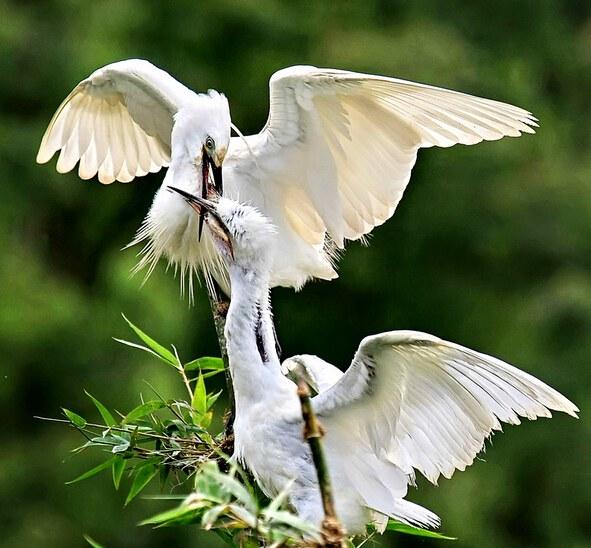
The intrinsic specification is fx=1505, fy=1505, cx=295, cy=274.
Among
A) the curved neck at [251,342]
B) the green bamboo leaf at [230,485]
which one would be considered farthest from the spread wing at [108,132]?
the green bamboo leaf at [230,485]

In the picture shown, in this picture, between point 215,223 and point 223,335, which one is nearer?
point 215,223

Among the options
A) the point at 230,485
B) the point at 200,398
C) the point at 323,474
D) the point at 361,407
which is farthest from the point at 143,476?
the point at 323,474

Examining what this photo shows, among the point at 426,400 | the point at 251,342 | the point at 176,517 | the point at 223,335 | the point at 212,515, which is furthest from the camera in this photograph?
the point at 223,335

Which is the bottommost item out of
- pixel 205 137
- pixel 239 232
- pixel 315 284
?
pixel 315 284

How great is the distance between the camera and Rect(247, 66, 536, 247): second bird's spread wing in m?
2.39

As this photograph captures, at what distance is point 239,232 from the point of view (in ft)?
7.02

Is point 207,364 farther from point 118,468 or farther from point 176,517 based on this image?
point 176,517

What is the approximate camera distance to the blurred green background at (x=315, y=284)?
16.7 ft

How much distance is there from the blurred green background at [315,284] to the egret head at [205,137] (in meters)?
2.37

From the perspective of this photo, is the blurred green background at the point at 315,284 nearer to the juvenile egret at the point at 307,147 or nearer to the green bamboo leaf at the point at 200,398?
the juvenile egret at the point at 307,147

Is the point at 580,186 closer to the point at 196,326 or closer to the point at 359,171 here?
the point at 196,326

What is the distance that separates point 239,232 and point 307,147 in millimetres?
505

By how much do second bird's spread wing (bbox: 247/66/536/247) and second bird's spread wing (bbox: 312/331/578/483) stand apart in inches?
21.7

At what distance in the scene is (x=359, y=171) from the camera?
2.64 m
